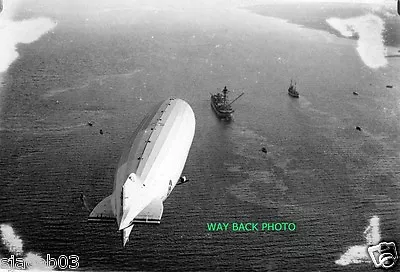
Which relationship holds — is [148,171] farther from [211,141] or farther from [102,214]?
[211,141]

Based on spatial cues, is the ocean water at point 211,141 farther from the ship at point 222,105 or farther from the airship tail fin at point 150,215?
the airship tail fin at point 150,215

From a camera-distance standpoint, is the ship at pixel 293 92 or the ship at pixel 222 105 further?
the ship at pixel 293 92

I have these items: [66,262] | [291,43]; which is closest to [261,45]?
[291,43]

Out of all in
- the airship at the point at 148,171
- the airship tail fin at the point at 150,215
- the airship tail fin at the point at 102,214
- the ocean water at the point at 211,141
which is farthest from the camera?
the ocean water at the point at 211,141

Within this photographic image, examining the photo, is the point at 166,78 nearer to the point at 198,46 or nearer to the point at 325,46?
the point at 198,46

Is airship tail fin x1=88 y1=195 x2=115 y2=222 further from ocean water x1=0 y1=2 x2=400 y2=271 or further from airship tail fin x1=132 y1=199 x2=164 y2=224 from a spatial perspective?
ocean water x1=0 y1=2 x2=400 y2=271

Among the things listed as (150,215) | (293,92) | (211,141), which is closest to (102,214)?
(150,215)

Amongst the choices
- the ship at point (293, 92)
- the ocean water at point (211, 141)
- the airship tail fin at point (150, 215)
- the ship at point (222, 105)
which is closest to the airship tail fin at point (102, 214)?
the airship tail fin at point (150, 215)

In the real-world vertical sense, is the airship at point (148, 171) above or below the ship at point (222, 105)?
above
